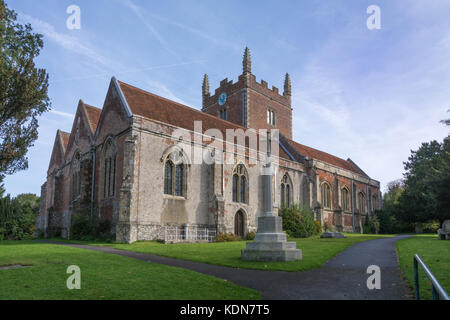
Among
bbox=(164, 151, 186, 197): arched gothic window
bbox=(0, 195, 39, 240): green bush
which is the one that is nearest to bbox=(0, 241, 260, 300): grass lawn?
bbox=(164, 151, 186, 197): arched gothic window

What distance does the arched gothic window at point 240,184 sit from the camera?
2703 centimetres

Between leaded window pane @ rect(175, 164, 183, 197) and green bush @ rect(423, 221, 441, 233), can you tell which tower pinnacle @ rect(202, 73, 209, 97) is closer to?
leaded window pane @ rect(175, 164, 183, 197)

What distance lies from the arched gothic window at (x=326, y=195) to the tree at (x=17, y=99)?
2807 centimetres

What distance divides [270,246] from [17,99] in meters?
16.7

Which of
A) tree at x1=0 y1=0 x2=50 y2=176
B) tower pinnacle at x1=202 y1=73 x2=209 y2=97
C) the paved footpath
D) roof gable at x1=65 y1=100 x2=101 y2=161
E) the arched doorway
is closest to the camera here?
the paved footpath

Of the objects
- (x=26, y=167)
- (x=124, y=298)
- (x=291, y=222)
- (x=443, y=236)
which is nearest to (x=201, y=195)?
(x=291, y=222)

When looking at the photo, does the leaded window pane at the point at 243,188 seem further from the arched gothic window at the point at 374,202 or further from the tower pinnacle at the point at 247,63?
the arched gothic window at the point at 374,202

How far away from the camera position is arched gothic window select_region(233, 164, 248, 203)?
27031mm

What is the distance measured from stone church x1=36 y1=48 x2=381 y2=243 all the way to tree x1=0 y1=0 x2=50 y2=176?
188 inches

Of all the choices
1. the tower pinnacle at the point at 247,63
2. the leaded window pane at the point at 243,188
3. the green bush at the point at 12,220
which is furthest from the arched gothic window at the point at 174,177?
the tower pinnacle at the point at 247,63

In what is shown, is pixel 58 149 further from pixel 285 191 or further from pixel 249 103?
pixel 285 191

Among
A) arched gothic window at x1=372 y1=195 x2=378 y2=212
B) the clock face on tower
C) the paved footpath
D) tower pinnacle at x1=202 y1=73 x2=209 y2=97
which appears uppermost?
tower pinnacle at x1=202 y1=73 x2=209 y2=97

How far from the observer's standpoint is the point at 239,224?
88.6 ft

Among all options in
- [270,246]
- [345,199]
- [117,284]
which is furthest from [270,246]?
[345,199]
